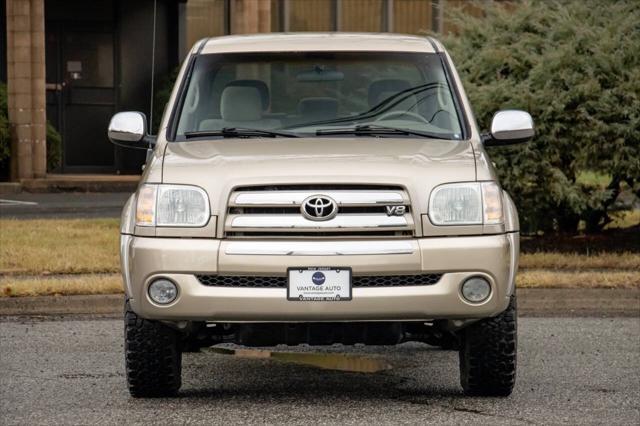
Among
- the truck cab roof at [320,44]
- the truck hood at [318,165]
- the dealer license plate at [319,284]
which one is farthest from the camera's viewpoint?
the truck cab roof at [320,44]

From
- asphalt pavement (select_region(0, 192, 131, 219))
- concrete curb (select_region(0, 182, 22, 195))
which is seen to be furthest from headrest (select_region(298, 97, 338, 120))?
concrete curb (select_region(0, 182, 22, 195))

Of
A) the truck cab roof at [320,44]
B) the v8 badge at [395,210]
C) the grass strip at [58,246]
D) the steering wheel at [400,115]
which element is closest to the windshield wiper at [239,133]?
the steering wheel at [400,115]

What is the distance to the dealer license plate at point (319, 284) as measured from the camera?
6.93 metres

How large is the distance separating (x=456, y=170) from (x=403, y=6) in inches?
758

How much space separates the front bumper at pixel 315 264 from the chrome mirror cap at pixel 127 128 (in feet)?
3.66

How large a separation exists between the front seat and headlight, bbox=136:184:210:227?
103 centimetres

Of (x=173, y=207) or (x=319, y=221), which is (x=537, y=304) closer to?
(x=319, y=221)

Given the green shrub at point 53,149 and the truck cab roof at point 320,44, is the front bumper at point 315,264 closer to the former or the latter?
the truck cab roof at point 320,44

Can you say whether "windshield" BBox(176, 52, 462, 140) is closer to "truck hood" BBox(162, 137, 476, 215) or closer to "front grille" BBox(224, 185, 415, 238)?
"truck hood" BBox(162, 137, 476, 215)

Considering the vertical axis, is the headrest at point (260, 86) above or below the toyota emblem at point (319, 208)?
above

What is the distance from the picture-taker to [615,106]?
1292cm

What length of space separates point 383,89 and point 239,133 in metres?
0.96

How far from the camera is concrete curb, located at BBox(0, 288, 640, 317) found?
10789 millimetres

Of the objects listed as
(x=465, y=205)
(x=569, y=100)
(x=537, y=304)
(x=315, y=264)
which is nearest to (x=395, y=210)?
(x=465, y=205)
